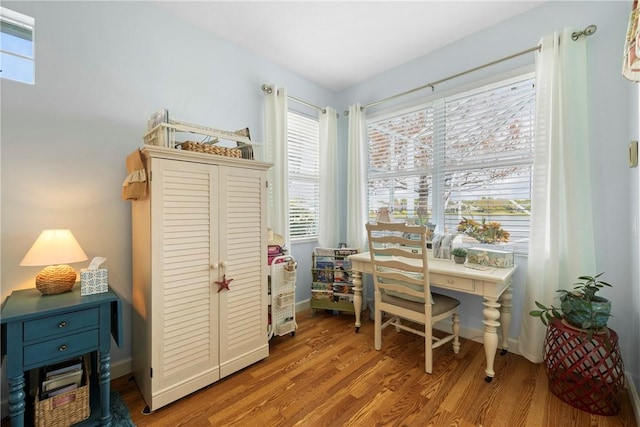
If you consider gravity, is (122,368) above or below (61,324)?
below

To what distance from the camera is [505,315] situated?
2055 millimetres

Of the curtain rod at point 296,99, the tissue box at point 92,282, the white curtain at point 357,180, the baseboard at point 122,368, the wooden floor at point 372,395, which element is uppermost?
the curtain rod at point 296,99

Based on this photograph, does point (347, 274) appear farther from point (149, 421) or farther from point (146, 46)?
point (146, 46)

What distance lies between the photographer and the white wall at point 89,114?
1515 mm

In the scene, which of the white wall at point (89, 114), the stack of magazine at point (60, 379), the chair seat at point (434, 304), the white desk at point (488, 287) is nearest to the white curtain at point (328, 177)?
the chair seat at point (434, 304)

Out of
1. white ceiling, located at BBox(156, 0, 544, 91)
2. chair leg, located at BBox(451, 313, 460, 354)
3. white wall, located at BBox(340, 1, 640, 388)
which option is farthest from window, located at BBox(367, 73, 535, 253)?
chair leg, located at BBox(451, 313, 460, 354)

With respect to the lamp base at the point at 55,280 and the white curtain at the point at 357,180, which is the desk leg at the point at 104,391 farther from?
the white curtain at the point at 357,180

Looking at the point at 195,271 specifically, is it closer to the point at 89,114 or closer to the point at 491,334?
the point at 89,114

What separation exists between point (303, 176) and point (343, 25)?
1.48 metres

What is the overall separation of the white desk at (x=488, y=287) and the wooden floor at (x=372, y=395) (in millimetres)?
215

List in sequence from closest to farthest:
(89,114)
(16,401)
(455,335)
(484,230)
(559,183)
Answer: (16,401), (89,114), (559,183), (455,335), (484,230)

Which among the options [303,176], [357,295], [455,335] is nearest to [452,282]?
[455,335]

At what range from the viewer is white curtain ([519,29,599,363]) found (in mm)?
1785

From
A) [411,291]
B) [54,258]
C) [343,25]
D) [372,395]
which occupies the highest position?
[343,25]
